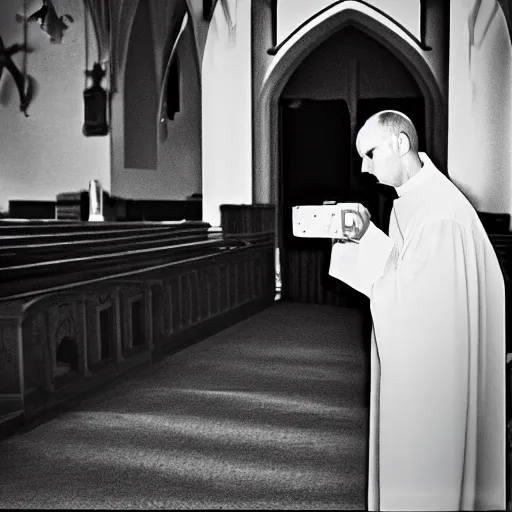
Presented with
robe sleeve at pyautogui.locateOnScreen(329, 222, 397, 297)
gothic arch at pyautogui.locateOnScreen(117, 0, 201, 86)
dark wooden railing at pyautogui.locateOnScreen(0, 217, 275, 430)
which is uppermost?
gothic arch at pyautogui.locateOnScreen(117, 0, 201, 86)

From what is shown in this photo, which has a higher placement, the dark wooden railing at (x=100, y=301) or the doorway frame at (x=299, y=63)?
the doorway frame at (x=299, y=63)

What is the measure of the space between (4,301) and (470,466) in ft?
9.80

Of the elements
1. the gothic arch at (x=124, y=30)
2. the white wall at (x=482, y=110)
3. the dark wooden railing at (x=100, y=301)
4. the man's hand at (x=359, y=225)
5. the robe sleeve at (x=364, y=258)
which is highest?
the gothic arch at (x=124, y=30)

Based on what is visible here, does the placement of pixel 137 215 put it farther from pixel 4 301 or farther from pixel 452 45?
pixel 4 301

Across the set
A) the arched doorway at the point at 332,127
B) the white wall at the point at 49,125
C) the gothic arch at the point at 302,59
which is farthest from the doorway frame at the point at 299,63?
the white wall at the point at 49,125

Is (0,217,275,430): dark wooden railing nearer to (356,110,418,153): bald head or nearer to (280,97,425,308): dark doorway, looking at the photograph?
(280,97,425,308): dark doorway

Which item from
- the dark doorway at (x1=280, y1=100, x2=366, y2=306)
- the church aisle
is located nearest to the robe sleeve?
the church aisle

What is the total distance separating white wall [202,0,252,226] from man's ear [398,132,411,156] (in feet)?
27.0

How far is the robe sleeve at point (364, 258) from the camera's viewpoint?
2.43 m

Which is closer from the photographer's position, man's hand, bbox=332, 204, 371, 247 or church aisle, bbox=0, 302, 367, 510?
man's hand, bbox=332, 204, 371, 247

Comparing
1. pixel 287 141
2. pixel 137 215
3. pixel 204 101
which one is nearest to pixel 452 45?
pixel 287 141

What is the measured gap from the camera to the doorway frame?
9.56m

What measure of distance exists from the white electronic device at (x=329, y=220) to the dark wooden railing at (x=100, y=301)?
2.52m

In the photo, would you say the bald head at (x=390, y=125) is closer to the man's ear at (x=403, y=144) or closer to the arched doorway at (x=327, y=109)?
the man's ear at (x=403, y=144)
